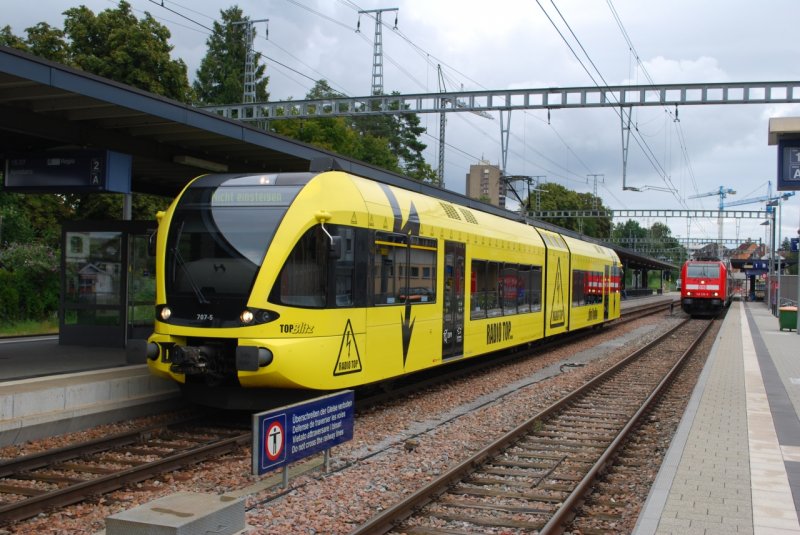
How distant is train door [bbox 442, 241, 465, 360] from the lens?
42.5 feet

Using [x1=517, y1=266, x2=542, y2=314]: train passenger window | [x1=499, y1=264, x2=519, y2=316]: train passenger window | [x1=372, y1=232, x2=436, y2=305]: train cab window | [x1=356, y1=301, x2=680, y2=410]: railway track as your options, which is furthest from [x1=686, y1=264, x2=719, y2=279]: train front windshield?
[x1=372, y1=232, x2=436, y2=305]: train cab window

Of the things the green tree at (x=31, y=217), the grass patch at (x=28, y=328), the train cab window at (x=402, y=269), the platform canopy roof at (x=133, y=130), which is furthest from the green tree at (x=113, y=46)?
the train cab window at (x=402, y=269)

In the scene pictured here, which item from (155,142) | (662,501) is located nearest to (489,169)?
(155,142)

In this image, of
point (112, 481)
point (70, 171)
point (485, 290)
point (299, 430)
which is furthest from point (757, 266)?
point (112, 481)

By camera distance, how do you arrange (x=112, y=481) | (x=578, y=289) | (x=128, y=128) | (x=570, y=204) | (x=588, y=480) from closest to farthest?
(x=112, y=481)
(x=588, y=480)
(x=128, y=128)
(x=578, y=289)
(x=570, y=204)

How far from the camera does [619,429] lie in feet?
34.6

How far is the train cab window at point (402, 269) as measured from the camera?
1059 centimetres

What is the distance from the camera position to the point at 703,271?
39.7 meters

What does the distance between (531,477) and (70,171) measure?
26.6 feet

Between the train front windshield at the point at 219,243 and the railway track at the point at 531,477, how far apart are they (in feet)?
11.0

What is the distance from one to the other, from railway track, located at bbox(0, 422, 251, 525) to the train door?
4.56 meters

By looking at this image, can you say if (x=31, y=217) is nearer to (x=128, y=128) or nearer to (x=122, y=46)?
(x=122, y=46)

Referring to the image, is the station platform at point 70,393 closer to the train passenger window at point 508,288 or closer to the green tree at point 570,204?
the train passenger window at point 508,288

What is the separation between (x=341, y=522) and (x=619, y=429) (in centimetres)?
552
